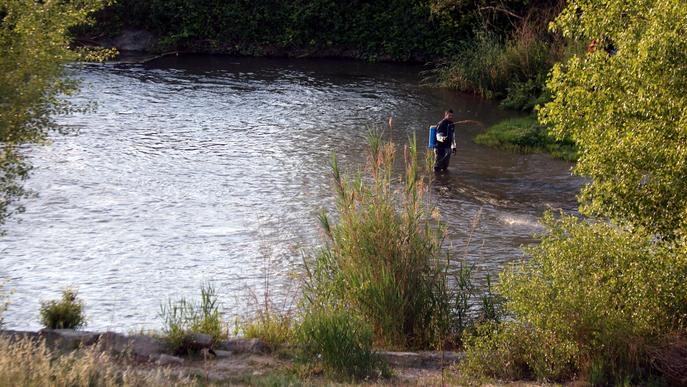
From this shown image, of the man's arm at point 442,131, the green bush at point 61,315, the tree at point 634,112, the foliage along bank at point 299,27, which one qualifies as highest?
the foliage along bank at point 299,27

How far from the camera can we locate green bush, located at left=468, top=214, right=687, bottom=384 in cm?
911

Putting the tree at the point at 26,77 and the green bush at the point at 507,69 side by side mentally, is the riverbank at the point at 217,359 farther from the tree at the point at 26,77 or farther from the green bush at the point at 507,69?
the green bush at the point at 507,69

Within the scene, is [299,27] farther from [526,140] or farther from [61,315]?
[61,315]

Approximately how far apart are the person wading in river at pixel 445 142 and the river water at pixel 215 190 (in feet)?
1.34

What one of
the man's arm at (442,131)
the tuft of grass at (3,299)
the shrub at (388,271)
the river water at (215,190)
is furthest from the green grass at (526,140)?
the tuft of grass at (3,299)

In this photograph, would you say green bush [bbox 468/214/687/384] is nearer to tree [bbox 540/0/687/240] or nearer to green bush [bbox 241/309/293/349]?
tree [bbox 540/0/687/240]

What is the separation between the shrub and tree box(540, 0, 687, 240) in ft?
6.09

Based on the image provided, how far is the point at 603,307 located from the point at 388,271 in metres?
2.30

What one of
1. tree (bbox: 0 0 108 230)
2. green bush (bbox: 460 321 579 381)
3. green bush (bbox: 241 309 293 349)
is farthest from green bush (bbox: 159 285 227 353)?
green bush (bbox: 460 321 579 381)

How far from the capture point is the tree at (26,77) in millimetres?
10023

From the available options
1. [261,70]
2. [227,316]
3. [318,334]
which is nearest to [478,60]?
[261,70]

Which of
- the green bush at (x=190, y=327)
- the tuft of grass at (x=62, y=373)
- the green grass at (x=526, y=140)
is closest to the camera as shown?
the tuft of grass at (x=62, y=373)

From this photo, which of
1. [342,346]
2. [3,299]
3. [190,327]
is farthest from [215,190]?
[342,346]

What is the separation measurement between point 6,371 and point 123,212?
31.9ft
